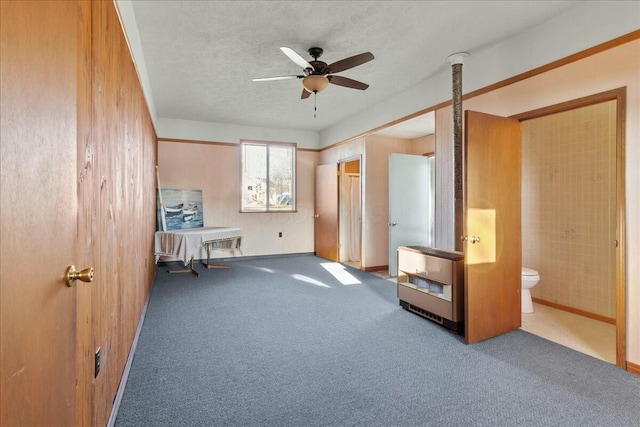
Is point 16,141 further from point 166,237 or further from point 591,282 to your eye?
point 166,237

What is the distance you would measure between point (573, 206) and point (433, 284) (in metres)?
1.93

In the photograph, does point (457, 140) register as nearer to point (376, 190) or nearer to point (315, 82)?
point (315, 82)

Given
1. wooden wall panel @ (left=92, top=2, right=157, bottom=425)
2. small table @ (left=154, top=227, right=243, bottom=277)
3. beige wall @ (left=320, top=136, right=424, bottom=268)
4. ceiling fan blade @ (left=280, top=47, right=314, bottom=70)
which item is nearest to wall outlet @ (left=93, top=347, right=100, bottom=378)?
wooden wall panel @ (left=92, top=2, right=157, bottom=425)

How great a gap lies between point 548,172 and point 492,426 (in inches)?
129

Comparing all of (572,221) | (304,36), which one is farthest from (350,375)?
(572,221)

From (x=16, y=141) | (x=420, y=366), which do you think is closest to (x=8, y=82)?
(x=16, y=141)

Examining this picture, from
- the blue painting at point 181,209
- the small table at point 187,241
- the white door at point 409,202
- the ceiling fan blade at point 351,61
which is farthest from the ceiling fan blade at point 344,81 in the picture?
the blue painting at point 181,209

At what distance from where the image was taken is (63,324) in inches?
36.7

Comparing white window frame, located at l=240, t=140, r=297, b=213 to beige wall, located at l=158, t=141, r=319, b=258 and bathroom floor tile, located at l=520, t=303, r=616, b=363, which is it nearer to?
beige wall, located at l=158, t=141, r=319, b=258

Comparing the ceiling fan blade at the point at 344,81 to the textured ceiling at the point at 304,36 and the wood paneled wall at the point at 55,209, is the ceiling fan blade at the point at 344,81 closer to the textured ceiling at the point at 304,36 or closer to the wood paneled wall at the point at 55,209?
the textured ceiling at the point at 304,36

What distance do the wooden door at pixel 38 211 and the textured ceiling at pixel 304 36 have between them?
2.12m

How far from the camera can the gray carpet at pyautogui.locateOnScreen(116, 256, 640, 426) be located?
5.95ft

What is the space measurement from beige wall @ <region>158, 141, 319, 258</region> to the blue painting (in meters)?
0.12

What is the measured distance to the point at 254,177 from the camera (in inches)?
273
